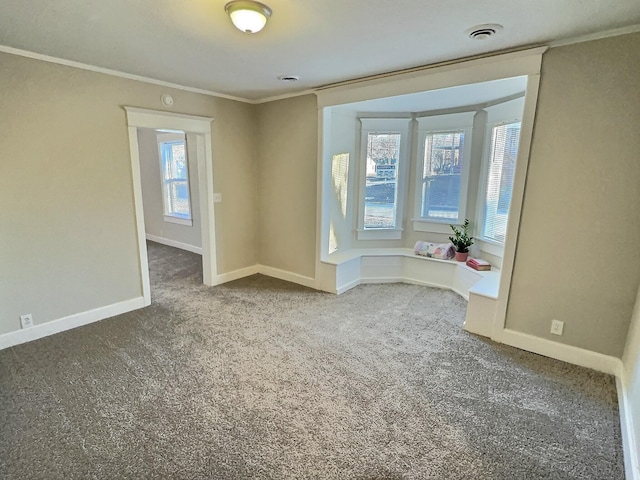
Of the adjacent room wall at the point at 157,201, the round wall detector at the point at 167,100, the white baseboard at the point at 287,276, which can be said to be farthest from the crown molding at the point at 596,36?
the adjacent room wall at the point at 157,201

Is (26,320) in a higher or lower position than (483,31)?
lower

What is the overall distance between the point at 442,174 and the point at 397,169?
603mm

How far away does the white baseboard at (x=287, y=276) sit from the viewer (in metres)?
4.36

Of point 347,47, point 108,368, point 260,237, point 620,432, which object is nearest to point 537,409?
point 620,432

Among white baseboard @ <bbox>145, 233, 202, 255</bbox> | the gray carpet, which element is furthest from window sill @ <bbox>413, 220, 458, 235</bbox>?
white baseboard @ <bbox>145, 233, 202, 255</bbox>

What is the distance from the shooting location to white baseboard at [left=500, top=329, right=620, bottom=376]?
2484 mm

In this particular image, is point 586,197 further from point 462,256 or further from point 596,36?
point 462,256

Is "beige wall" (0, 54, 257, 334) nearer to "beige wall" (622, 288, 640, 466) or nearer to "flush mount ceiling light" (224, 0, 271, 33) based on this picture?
"flush mount ceiling light" (224, 0, 271, 33)

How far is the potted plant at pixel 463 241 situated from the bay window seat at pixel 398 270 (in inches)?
4.5

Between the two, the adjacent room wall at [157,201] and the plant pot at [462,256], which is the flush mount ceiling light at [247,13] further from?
the adjacent room wall at [157,201]

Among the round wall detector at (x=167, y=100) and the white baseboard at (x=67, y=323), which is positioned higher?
the round wall detector at (x=167, y=100)

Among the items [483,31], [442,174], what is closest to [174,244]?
[442,174]

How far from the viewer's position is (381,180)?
4711 millimetres

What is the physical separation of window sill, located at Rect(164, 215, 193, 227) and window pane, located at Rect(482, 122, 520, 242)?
4840 mm
